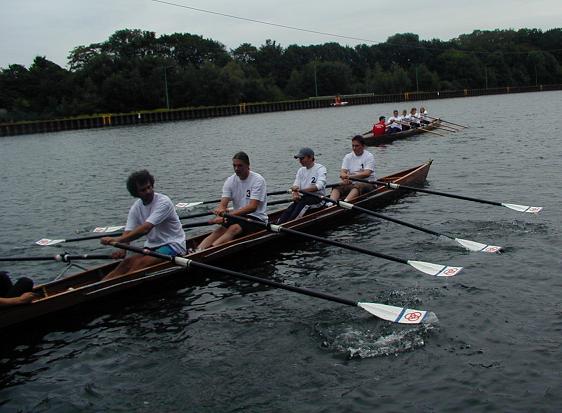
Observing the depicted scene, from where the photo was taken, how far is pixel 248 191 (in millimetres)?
13125

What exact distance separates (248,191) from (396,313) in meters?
4.86

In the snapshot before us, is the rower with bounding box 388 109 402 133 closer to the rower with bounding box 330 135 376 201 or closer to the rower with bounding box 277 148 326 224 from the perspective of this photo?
the rower with bounding box 330 135 376 201

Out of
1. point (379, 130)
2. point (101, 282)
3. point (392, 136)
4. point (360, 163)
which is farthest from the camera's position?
point (392, 136)

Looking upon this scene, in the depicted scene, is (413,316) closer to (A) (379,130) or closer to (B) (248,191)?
(B) (248,191)

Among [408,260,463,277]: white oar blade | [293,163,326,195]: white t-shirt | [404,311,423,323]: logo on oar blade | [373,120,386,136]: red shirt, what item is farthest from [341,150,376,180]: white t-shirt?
[373,120,386,136]: red shirt

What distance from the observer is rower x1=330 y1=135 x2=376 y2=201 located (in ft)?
56.3

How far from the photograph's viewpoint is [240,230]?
43.5 ft

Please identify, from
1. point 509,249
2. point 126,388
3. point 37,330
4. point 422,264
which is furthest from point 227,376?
point 509,249

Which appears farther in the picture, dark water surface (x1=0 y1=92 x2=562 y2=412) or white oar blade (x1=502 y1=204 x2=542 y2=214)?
white oar blade (x1=502 y1=204 x2=542 y2=214)

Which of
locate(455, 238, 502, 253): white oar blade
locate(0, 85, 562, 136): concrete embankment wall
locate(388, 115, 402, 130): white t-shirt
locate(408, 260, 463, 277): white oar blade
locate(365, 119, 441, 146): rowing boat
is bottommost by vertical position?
locate(455, 238, 502, 253): white oar blade

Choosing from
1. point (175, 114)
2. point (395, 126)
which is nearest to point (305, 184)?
point (395, 126)

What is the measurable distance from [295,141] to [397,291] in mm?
35801

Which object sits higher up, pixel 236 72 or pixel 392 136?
pixel 236 72

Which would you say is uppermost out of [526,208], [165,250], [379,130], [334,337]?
[379,130]
